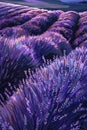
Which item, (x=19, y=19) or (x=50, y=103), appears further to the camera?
(x=19, y=19)

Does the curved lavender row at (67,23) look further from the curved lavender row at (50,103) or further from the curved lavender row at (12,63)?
the curved lavender row at (50,103)

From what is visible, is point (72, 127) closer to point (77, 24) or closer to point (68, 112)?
point (68, 112)

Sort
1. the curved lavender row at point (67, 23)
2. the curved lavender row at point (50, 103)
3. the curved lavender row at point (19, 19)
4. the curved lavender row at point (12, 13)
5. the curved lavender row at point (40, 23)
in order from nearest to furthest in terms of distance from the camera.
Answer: the curved lavender row at point (50, 103) < the curved lavender row at point (40, 23) < the curved lavender row at point (67, 23) < the curved lavender row at point (19, 19) < the curved lavender row at point (12, 13)

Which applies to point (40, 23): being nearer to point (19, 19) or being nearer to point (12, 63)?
point (19, 19)

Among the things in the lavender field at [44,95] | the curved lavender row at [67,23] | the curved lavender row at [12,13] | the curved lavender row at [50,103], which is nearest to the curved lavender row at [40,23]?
the curved lavender row at [67,23]

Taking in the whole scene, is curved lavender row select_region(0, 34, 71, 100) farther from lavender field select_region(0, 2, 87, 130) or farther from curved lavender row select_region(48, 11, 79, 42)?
curved lavender row select_region(48, 11, 79, 42)

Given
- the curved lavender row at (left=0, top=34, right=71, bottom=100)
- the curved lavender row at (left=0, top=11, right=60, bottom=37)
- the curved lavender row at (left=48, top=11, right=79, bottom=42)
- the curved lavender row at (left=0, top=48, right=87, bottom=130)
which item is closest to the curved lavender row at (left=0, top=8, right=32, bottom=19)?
the curved lavender row at (left=0, top=11, right=60, bottom=37)

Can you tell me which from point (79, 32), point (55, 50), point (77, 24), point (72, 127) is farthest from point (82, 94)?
point (77, 24)

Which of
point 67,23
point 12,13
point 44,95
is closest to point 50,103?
point 44,95
